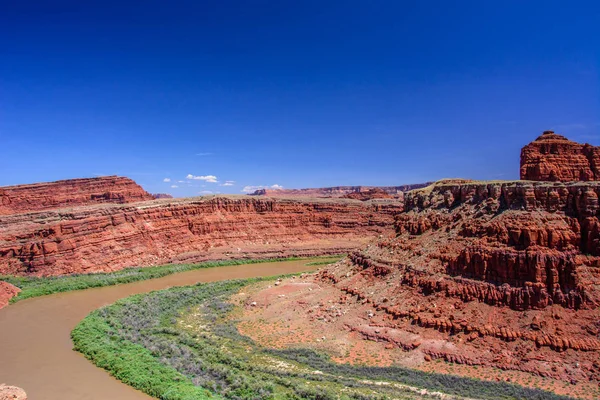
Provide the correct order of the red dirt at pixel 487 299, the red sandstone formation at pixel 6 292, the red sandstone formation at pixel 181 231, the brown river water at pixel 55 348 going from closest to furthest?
the red dirt at pixel 487 299 < the brown river water at pixel 55 348 < the red sandstone formation at pixel 6 292 < the red sandstone formation at pixel 181 231

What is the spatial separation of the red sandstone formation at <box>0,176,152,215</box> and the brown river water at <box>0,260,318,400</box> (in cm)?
5309

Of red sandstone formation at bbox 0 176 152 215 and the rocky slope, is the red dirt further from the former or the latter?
red sandstone formation at bbox 0 176 152 215

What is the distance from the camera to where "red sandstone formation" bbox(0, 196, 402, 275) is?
44875 millimetres

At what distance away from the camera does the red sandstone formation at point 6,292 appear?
113 ft

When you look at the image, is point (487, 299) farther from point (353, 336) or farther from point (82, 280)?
point (82, 280)

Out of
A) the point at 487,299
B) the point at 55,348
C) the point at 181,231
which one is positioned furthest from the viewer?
the point at 181,231

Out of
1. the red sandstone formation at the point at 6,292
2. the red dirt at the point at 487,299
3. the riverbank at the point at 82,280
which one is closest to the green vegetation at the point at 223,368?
the red dirt at the point at 487,299

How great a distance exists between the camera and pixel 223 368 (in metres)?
20.6

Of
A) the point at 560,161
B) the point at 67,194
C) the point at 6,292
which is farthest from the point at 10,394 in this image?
the point at 67,194

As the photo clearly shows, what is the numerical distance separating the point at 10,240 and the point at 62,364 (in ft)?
93.2

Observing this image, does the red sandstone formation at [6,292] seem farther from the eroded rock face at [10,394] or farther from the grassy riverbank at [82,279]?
the eroded rock face at [10,394]

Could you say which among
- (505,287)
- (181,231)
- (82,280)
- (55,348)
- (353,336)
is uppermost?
(181,231)

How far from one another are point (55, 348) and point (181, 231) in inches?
1437

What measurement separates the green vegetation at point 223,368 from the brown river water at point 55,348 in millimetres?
787
